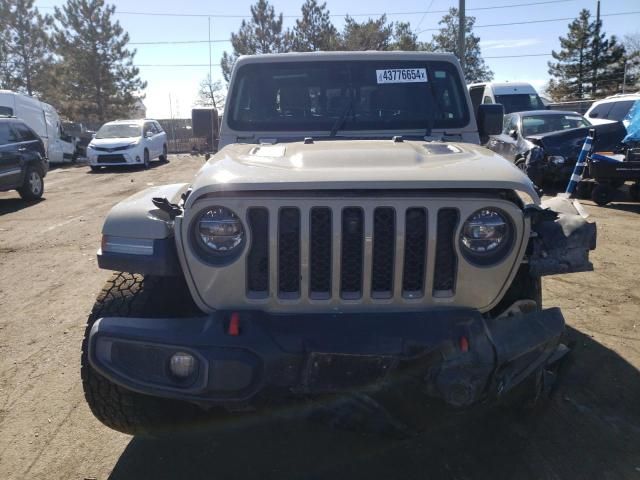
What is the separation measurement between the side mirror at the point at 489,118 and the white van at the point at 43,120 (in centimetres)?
1572

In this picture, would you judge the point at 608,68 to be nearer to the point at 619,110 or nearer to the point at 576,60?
the point at 576,60

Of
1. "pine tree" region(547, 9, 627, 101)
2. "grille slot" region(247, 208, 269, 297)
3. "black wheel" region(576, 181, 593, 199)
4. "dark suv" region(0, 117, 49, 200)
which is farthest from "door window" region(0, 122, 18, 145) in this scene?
"pine tree" region(547, 9, 627, 101)

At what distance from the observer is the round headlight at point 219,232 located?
2.35 metres

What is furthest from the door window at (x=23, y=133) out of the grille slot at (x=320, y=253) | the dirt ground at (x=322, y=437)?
the grille slot at (x=320, y=253)

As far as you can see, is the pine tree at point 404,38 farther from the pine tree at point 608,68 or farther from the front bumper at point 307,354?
the front bumper at point 307,354

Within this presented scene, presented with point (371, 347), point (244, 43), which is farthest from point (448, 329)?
point (244, 43)

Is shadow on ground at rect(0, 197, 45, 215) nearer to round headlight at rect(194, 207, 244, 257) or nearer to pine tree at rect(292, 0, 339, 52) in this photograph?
round headlight at rect(194, 207, 244, 257)

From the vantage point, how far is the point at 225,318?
2.31 metres

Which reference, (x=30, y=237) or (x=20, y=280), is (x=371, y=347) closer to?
(x=20, y=280)

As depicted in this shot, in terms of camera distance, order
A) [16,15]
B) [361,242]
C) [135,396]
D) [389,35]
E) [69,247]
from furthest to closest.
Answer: [389,35] → [16,15] → [69,247] → [135,396] → [361,242]

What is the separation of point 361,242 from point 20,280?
490cm

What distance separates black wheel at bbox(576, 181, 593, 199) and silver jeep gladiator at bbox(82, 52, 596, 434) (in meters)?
8.50

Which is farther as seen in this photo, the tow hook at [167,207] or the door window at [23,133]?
the door window at [23,133]

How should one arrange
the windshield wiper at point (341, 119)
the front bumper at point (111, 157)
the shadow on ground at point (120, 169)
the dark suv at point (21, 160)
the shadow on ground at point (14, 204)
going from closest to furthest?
the windshield wiper at point (341, 119) → the dark suv at point (21, 160) → the shadow on ground at point (14, 204) → the front bumper at point (111, 157) → the shadow on ground at point (120, 169)
